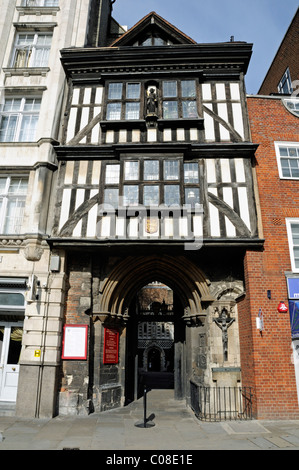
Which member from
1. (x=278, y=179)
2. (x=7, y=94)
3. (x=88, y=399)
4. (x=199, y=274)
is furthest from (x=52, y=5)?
(x=88, y=399)

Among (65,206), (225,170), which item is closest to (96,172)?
(65,206)

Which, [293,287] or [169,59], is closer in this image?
[293,287]

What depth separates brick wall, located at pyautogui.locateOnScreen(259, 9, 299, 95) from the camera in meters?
17.3

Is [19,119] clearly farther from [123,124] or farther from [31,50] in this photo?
[123,124]

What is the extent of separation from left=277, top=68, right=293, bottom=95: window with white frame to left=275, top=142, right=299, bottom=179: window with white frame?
8.56 meters

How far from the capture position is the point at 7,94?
1262 cm

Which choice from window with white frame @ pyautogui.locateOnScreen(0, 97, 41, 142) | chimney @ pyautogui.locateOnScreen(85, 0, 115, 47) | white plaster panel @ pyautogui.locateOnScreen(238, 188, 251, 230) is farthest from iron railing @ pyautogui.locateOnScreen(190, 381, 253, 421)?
chimney @ pyautogui.locateOnScreen(85, 0, 115, 47)

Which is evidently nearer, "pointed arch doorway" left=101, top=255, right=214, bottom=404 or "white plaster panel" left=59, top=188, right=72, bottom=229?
"white plaster panel" left=59, top=188, right=72, bottom=229

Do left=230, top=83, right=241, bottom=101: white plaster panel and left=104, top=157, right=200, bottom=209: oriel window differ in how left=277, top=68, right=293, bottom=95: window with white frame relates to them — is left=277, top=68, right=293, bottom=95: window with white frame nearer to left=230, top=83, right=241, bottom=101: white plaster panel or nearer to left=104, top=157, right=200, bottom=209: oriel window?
left=230, top=83, right=241, bottom=101: white plaster panel

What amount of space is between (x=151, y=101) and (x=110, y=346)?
8.79m

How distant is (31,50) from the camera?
13391 millimetres

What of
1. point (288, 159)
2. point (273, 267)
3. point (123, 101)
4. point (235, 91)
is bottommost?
point (273, 267)

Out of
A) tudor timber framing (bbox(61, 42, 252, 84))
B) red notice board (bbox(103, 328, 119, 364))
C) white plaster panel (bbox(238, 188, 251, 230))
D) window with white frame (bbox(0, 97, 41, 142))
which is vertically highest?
tudor timber framing (bbox(61, 42, 252, 84))

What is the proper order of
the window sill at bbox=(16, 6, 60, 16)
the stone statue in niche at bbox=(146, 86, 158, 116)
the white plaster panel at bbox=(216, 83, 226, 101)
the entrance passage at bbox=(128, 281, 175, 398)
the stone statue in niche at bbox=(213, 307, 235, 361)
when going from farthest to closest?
the entrance passage at bbox=(128, 281, 175, 398)
the window sill at bbox=(16, 6, 60, 16)
the white plaster panel at bbox=(216, 83, 226, 101)
the stone statue in niche at bbox=(146, 86, 158, 116)
the stone statue in niche at bbox=(213, 307, 235, 361)
